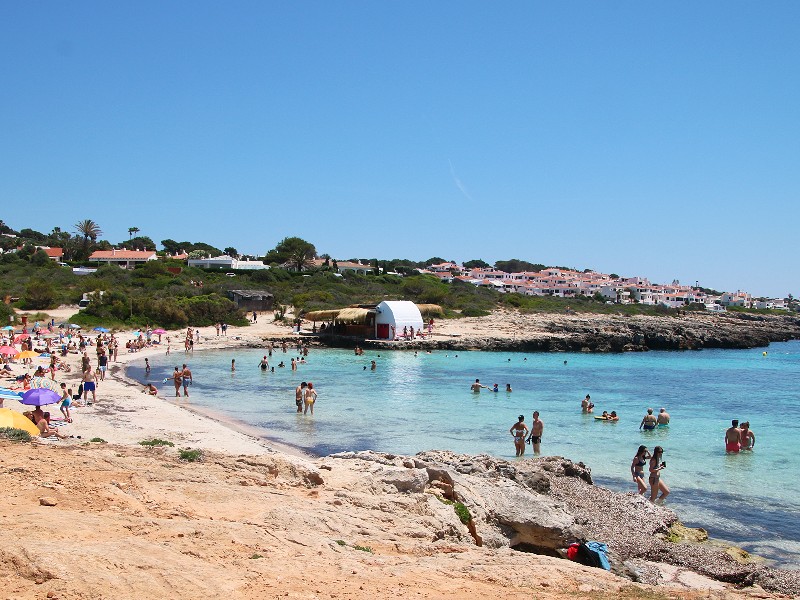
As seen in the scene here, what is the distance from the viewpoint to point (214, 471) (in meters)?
9.92

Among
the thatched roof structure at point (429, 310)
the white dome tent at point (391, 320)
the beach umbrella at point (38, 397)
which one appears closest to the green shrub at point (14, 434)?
the beach umbrella at point (38, 397)

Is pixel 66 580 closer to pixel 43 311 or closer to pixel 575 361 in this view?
pixel 575 361

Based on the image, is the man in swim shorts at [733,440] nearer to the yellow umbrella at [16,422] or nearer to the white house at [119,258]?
the yellow umbrella at [16,422]

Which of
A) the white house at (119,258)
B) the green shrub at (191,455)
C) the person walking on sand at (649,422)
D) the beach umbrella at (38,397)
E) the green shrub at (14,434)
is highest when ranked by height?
the white house at (119,258)

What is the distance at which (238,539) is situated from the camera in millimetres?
6891

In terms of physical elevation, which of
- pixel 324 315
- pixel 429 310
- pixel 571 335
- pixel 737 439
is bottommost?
pixel 737 439

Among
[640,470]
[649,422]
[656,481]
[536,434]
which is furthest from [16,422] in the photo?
[649,422]

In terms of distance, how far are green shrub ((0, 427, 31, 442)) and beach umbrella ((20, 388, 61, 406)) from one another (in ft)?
10.2

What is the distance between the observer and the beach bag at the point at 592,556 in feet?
27.3

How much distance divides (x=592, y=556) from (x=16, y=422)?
992 centimetres

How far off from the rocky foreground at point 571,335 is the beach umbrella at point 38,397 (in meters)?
29.8

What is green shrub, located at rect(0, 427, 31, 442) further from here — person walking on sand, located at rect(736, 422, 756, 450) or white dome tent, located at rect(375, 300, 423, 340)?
white dome tent, located at rect(375, 300, 423, 340)

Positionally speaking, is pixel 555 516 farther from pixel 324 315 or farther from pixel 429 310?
pixel 429 310

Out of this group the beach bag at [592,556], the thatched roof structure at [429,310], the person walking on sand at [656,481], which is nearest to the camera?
the beach bag at [592,556]
